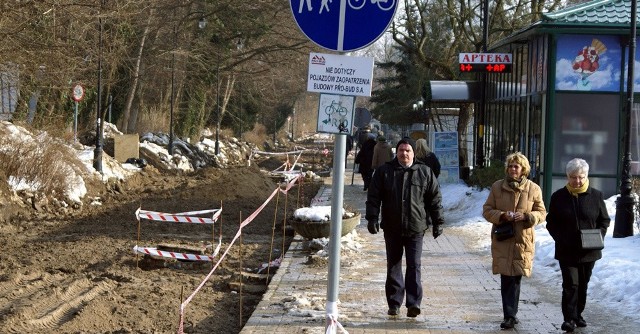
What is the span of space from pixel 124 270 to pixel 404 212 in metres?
5.57

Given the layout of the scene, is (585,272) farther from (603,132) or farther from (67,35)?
(67,35)

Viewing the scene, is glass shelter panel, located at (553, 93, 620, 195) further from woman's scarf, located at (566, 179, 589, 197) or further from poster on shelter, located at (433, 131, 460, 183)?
woman's scarf, located at (566, 179, 589, 197)

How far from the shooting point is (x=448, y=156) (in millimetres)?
28750

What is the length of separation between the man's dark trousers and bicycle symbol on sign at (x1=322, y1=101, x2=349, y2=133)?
11.2 ft

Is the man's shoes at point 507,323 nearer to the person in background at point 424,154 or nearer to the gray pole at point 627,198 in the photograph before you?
the gray pole at point 627,198

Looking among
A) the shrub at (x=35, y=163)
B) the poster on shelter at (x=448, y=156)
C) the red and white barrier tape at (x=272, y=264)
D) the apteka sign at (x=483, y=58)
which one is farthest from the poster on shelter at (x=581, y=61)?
the shrub at (x=35, y=163)

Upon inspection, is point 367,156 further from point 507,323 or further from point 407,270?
point 507,323

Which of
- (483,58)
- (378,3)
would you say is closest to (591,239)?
(378,3)

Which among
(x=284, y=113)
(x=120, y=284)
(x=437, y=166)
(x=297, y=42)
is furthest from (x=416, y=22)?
(x=284, y=113)

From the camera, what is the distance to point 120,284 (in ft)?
40.6

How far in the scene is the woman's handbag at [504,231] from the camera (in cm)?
942

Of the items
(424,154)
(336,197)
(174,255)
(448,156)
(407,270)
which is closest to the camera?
(336,197)

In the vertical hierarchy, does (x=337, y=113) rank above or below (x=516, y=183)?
above

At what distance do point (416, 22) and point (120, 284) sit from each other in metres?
31.0
